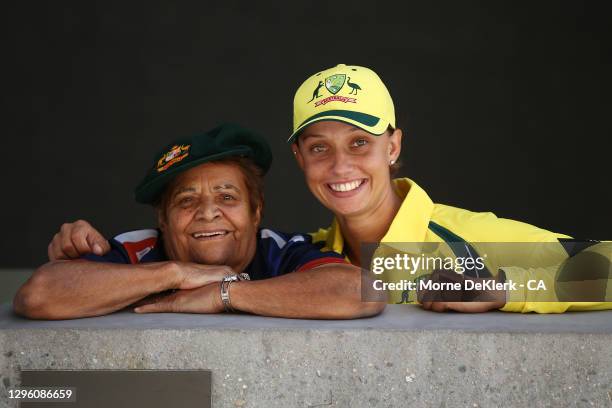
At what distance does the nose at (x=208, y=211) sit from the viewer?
8.94ft

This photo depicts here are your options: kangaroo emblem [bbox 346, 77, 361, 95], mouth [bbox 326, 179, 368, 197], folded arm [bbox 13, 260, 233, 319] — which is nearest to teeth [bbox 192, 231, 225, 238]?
folded arm [bbox 13, 260, 233, 319]

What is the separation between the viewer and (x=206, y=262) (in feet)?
9.04

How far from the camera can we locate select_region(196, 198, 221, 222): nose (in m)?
2.72

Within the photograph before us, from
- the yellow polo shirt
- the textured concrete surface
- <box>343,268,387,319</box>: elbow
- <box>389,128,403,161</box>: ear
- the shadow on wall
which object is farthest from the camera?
the shadow on wall

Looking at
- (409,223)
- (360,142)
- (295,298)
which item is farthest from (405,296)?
(295,298)

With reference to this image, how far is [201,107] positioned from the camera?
5.91 m

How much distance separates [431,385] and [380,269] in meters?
0.72

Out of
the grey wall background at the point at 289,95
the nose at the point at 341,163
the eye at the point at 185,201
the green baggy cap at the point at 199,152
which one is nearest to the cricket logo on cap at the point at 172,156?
the green baggy cap at the point at 199,152

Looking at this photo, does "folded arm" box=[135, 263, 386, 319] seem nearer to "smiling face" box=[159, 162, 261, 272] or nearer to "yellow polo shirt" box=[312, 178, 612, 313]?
"smiling face" box=[159, 162, 261, 272]

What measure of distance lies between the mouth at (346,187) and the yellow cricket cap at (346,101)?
0.53 ft

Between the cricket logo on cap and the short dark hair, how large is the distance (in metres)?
0.07

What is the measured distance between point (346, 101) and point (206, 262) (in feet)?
2.14

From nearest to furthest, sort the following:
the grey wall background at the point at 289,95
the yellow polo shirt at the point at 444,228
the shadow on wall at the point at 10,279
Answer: the yellow polo shirt at the point at 444,228 → the grey wall background at the point at 289,95 → the shadow on wall at the point at 10,279

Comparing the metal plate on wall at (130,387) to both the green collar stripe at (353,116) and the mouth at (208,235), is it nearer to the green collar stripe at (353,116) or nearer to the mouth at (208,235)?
the mouth at (208,235)
